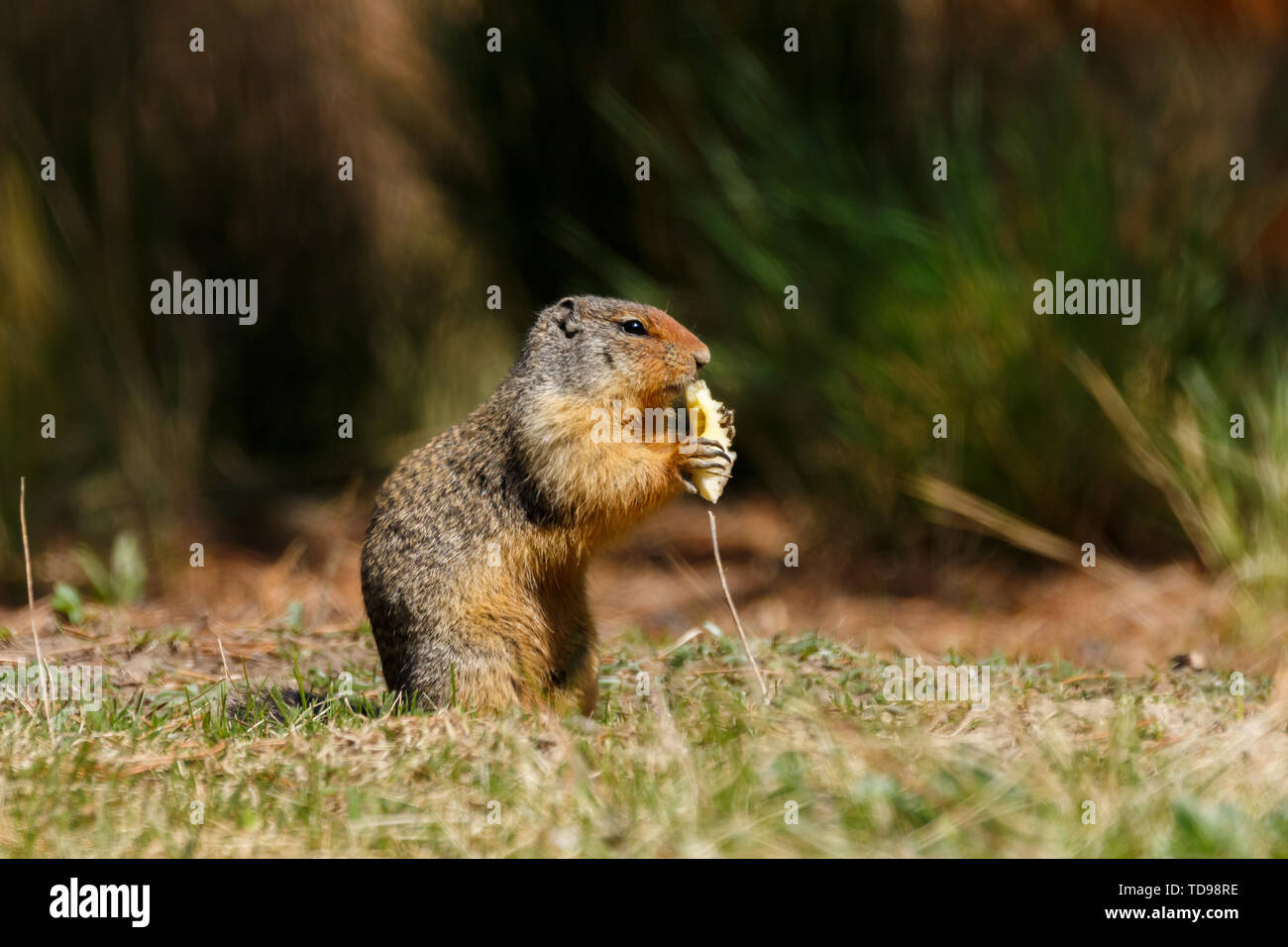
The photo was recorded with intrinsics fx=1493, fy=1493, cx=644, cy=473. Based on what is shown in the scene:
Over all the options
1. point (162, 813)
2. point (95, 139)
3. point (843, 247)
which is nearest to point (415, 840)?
point (162, 813)

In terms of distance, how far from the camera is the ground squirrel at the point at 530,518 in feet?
15.2

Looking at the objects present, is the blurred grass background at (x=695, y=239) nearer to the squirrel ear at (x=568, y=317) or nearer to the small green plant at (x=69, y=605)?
the small green plant at (x=69, y=605)

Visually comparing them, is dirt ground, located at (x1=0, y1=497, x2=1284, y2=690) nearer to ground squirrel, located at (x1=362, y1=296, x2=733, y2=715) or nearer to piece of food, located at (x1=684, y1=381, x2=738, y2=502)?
ground squirrel, located at (x1=362, y1=296, x2=733, y2=715)

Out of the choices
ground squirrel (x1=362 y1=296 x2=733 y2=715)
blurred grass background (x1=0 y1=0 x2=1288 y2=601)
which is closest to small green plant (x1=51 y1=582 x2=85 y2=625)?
blurred grass background (x1=0 y1=0 x2=1288 y2=601)

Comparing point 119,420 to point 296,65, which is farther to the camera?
point 296,65

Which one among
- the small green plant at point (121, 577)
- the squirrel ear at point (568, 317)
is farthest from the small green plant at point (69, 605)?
the squirrel ear at point (568, 317)

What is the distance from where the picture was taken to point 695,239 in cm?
825

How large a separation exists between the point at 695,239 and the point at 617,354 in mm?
3437

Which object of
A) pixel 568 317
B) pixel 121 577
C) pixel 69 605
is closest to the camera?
Result: pixel 568 317

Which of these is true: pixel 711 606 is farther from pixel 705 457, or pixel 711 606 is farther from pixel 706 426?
pixel 705 457

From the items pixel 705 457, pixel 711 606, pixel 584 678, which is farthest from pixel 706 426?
pixel 711 606

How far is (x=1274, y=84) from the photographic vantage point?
331 inches

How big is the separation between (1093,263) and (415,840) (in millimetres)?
4757

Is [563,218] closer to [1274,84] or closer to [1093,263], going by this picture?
[1093,263]
